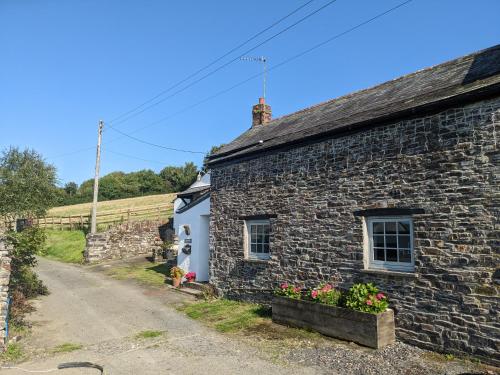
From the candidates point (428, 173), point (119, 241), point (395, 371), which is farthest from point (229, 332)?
point (119, 241)

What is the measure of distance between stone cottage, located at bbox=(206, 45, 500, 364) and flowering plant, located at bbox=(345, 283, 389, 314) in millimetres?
268

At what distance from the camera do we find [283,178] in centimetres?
1088

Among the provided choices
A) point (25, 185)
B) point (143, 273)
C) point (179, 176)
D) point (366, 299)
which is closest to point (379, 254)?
point (366, 299)

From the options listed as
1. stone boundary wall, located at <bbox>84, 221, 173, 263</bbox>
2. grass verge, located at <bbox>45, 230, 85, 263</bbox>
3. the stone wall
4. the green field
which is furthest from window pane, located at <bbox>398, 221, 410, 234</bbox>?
the green field

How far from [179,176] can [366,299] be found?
6191cm

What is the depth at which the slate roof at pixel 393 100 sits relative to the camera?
7.49 meters

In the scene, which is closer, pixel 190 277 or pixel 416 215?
pixel 416 215

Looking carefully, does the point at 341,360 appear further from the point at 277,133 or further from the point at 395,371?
the point at 277,133

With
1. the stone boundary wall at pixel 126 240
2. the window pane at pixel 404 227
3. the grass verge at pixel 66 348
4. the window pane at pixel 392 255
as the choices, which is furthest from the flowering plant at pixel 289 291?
the stone boundary wall at pixel 126 240

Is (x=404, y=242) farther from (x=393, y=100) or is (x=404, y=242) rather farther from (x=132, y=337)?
(x=132, y=337)

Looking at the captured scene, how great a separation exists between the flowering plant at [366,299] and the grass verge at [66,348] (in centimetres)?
585

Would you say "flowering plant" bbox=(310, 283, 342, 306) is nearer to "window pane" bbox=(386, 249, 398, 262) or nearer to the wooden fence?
"window pane" bbox=(386, 249, 398, 262)

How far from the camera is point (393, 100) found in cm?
927

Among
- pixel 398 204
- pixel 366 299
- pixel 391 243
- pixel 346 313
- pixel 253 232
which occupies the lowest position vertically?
pixel 346 313
